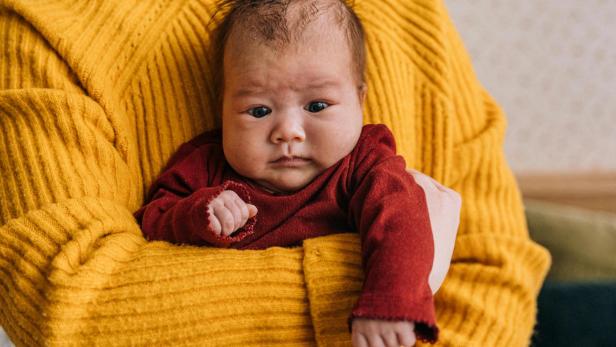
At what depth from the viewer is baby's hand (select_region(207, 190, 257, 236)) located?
843mm

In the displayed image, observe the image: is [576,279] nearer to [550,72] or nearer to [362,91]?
[550,72]

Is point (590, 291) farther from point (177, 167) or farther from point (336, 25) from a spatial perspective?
point (177, 167)

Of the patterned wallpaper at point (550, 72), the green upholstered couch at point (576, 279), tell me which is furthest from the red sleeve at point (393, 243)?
the patterned wallpaper at point (550, 72)

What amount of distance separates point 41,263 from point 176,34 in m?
0.51

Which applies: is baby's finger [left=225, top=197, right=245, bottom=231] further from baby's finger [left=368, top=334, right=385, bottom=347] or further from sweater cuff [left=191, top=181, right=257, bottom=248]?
baby's finger [left=368, top=334, right=385, bottom=347]

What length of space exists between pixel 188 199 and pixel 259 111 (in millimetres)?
187

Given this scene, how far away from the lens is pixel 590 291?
1.37m

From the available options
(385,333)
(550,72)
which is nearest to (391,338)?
(385,333)

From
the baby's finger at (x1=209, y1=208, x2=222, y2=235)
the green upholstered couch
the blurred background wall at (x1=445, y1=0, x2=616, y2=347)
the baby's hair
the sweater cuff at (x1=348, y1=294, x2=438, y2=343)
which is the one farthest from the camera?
the blurred background wall at (x1=445, y1=0, x2=616, y2=347)

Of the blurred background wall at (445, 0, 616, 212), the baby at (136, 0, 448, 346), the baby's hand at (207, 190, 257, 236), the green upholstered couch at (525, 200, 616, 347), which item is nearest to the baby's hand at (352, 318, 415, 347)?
the baby at (136, 0, 448, 346)

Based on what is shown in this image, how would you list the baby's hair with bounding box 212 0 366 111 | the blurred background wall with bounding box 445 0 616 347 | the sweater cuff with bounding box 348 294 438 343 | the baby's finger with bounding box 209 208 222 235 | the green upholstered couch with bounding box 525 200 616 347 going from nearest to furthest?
the sweater cuff with bounding box 348 294 438 343 < the baby's finger with bounding box 209 208 222 235 < the baby's hair with bounding box 212 0 366 111 < the green upholstered couch with bounding box 525 200 616 347 < the blurred background wall with bounding box 445 0 616 347

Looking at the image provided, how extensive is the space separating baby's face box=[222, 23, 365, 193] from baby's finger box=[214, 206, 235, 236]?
132 mm

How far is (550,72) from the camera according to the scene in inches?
74.0

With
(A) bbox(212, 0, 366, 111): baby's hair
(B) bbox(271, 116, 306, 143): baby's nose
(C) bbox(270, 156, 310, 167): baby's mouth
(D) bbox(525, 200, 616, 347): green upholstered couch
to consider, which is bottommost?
(D) bbox(525, 200, 616, 347): green upholstered couch
